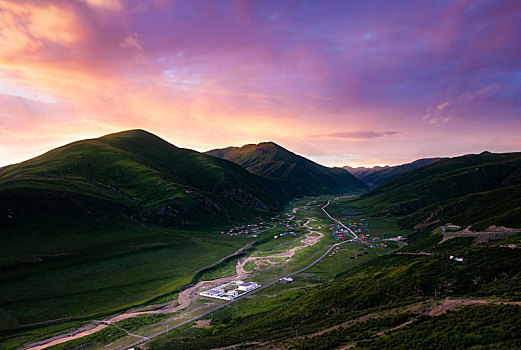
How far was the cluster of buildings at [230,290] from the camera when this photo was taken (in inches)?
3632

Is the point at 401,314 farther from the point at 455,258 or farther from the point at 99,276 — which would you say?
the point at 99,276

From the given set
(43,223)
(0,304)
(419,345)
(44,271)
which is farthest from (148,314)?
(43,223)

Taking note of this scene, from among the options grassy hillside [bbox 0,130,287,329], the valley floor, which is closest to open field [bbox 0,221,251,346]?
grassy hillside [bbox 0,130,287,329]

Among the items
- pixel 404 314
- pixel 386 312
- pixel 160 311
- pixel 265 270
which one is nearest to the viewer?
pixel 404 314

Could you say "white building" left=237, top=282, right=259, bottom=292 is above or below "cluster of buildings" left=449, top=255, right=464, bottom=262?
below

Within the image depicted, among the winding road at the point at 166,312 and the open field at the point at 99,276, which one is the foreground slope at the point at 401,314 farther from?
the open field at the point at 99,276

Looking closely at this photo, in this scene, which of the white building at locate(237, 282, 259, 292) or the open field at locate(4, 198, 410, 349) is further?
the white building at locate(237, 282, 259, 292)

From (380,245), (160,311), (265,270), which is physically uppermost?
(160,311)

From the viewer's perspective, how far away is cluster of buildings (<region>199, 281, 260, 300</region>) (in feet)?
303

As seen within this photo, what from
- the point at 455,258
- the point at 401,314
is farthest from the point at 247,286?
the point at 455,258

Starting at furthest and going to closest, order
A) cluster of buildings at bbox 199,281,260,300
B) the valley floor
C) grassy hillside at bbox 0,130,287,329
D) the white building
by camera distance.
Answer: the white building
cluster of buildings at bbox 199,281,260,300
grassy hillside at bbox 0,130,287,329
the valley floor

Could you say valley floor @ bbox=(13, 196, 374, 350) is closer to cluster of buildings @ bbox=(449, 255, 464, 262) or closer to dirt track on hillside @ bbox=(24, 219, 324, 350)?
dirt track on hillside @ bbox=(24, 219, 324, 350)

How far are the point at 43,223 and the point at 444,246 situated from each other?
627ft

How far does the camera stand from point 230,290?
97438mm
